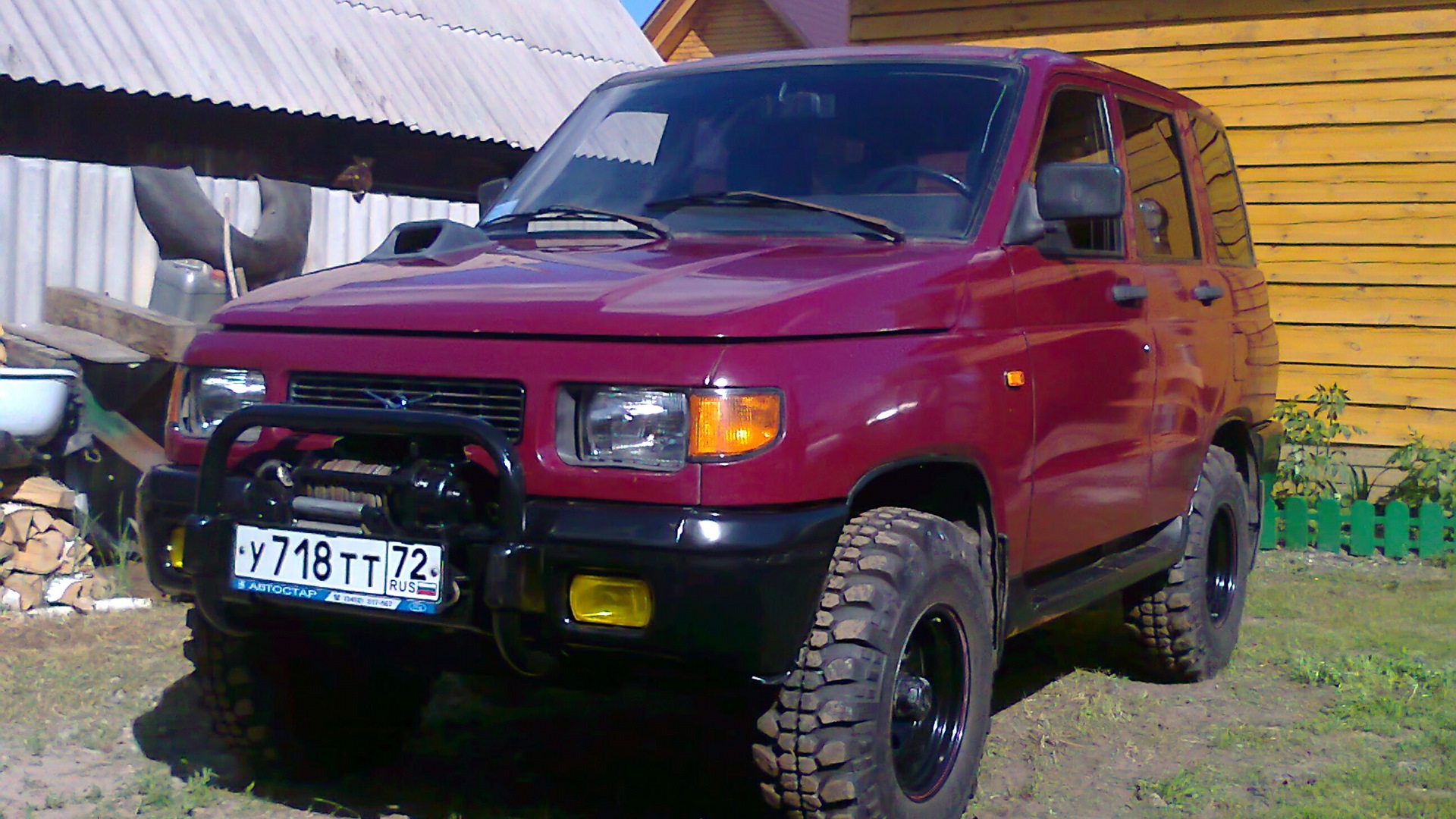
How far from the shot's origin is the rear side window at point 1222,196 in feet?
17.7

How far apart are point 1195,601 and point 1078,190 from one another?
191 centimetres

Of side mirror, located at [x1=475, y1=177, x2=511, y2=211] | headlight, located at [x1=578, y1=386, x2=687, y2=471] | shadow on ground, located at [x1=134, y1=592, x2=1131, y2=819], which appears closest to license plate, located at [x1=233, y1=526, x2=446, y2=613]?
headlight, located at [x1=578, y1=386, x2=687, y2=471]

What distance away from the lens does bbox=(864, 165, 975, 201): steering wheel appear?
12.6ft

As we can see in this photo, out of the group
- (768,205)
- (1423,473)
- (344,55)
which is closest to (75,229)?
(768,205)

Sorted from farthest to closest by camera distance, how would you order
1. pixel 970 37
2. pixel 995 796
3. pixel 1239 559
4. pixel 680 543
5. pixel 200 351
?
pixel 970 37 < pixel 1239 559 < pixel 995 796 < pixel 200 351 < pixel 680 543

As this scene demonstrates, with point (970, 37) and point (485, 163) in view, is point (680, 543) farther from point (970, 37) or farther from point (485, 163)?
point (485, 163)

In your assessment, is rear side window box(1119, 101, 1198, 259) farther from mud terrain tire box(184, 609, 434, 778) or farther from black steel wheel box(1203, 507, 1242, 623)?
mud terrain tire box(184, 609, 434, 778)

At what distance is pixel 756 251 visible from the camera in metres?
3.45

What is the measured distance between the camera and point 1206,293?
4.98 m

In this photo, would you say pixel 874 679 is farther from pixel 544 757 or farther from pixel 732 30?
pixel 732 30

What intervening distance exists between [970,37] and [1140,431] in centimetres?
638

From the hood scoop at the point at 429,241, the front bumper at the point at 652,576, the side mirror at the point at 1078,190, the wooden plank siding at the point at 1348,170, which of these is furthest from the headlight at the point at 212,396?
the wooden plank siding at the point at 1348,170

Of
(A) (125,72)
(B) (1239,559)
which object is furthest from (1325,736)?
(A) (125,72)

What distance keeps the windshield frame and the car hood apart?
132 millimetres
